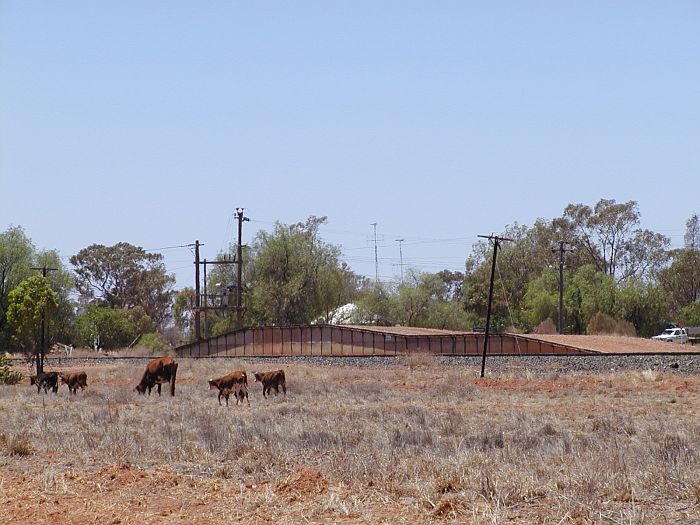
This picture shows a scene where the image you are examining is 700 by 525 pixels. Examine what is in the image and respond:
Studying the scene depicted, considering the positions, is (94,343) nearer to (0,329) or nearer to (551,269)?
(0,329)

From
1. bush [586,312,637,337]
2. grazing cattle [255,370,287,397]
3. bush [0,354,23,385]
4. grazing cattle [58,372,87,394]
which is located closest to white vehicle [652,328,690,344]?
bush [586,312,637,337]

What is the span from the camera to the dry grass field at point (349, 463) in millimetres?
12891

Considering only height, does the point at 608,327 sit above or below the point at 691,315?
below

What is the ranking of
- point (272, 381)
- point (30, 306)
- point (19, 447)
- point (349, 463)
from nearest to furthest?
point (349, 463)
point (19, 447)
point (272, 381)
point (30, 306)

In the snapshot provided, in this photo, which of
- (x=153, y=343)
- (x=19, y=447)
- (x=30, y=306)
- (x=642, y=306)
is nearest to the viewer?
(x=19, y=447)

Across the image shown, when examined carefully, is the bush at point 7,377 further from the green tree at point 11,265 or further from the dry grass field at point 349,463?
the green tree at point 11,265

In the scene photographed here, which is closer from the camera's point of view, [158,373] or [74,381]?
[158,373]

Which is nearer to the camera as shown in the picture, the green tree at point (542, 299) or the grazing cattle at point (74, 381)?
the grazing cattle at point (74, 381)

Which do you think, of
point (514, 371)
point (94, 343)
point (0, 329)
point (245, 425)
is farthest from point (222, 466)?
point (94, 343)

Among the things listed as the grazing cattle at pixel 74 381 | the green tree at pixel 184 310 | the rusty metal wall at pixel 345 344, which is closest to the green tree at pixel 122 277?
the green tree at pixel 184 310

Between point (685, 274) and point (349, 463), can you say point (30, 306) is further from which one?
point (685, 274)

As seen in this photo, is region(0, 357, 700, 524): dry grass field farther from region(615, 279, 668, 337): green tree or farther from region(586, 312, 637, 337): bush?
region(615, 279, 668, 337): green tree

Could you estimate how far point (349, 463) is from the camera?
15328 millimetres

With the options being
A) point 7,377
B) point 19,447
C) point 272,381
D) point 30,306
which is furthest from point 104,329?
point 19,447
